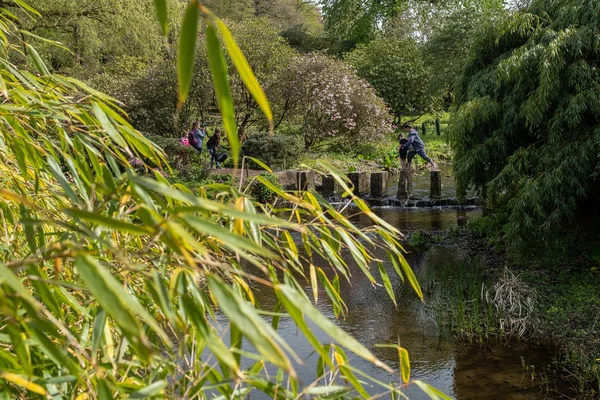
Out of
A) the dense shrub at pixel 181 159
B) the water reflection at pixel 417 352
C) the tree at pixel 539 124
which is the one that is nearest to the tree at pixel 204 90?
the dense shrub at pixel 181 159

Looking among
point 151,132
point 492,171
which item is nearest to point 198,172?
point 151,132

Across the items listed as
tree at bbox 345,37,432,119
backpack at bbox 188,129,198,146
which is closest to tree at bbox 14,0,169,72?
backpack at bbox 188,129,198,146

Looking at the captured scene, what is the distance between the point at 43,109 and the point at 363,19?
3442 centimetres

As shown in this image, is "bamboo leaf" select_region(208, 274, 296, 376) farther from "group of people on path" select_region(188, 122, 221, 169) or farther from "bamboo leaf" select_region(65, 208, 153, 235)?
"group of people on path" select_region(188, 122, 221, 169)

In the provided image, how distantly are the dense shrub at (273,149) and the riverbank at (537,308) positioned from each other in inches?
322

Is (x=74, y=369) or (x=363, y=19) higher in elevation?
(x=363, y=19)

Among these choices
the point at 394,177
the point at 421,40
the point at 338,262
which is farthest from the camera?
the point at 421,40

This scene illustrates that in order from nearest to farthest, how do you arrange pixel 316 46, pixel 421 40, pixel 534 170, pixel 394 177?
pixel 534 170, pixel 394 177, pixel 421 40, pixel 316 46

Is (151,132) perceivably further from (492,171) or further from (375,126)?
(492,171)

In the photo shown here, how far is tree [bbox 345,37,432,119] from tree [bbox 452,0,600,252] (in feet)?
54.7

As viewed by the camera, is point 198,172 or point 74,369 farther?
point 198,172

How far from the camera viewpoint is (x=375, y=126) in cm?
1980

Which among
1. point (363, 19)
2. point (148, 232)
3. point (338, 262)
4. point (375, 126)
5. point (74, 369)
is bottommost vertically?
point (74, 369)

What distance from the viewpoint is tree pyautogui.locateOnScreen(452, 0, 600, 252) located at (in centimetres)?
650
